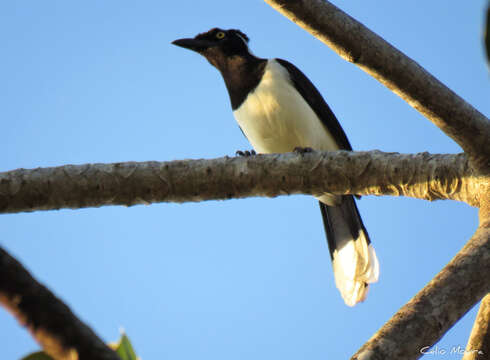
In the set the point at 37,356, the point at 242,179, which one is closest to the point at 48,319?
the point at 37,356

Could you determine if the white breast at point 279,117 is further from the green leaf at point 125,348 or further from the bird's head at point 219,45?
the green leaf at point 125,348

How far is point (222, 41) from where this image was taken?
606 centimetres

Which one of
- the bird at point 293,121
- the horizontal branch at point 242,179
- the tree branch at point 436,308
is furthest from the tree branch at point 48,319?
the bird at point 293,121

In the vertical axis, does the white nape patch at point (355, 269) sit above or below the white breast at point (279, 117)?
below

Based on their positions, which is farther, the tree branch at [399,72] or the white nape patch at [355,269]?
the white nape patch at [355,269]

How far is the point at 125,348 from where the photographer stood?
177 centimetres

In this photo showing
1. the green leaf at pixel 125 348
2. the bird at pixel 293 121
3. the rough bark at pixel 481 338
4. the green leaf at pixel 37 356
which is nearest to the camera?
the green leaf at pixel 37 356

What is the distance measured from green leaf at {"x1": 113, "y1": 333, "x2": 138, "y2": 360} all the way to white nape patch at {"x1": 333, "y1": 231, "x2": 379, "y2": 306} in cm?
289

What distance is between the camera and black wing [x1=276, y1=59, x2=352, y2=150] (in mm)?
5594

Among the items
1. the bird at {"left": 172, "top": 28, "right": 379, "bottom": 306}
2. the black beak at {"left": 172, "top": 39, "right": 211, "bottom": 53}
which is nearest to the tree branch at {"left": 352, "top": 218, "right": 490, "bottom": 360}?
the bird at {"left": 172, "top": 28, "right": 379, "bottom": 306}

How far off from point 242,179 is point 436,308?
1.35 meters

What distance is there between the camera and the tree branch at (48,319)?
101 cm

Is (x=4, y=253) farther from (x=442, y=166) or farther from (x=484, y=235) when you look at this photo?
(x=442, y=166)

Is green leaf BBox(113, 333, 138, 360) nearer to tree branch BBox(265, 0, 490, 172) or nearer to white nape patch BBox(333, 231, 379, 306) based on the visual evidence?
tree branch BBox(265, 0, 490, 172)
